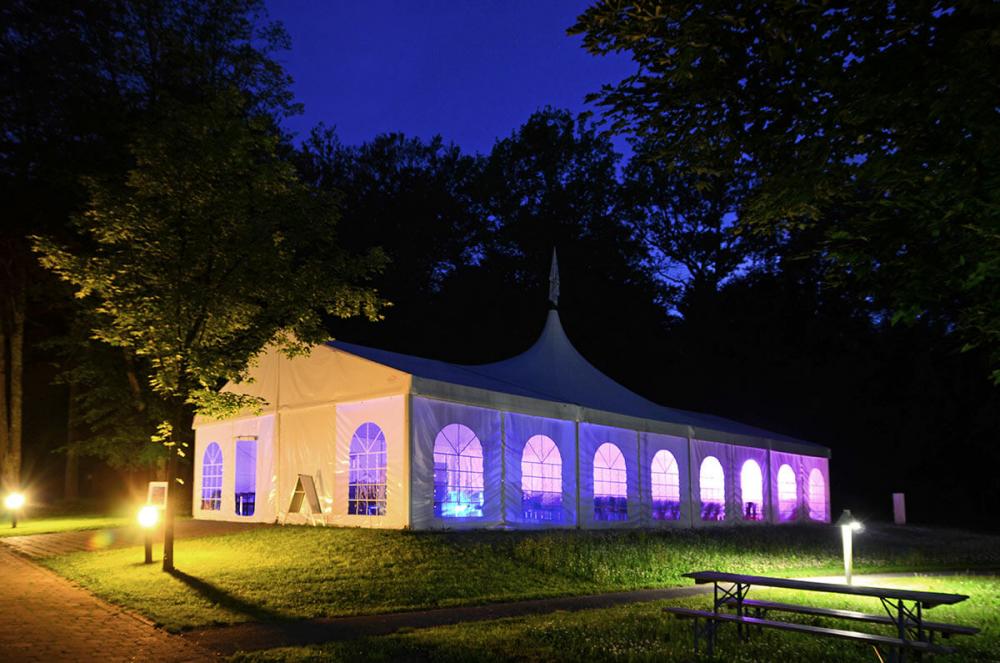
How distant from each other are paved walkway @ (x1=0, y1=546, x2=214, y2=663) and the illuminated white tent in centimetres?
506

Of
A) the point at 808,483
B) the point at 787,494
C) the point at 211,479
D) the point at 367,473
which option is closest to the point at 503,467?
the point at 367,473

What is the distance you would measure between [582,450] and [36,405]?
35.5 metres

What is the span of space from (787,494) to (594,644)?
18327 millimetres

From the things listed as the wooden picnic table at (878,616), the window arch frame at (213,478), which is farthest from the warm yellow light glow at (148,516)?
the wooden picnic table at (878,616)

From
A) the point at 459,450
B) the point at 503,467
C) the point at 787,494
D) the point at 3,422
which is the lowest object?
the point at 787,494

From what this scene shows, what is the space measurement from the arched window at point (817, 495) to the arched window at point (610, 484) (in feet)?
32.6

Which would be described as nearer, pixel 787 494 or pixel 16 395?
pixel 787 494

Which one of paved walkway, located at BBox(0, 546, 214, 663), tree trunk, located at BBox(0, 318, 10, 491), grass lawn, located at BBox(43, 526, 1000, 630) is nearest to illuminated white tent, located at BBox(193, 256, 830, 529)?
grass lawn, located at BBox(43, 526, 1000, 630)

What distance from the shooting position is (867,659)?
6.32 m

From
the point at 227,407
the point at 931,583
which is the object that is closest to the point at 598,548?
the point at 931,583

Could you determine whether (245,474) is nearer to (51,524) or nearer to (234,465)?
(234,465)

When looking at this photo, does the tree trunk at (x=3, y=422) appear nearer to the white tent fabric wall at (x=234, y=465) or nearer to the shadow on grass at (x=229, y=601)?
the white tent fabric wall at (x=234, y=465)

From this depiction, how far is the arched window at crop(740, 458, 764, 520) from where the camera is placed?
837 inches

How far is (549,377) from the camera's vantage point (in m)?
18.5
